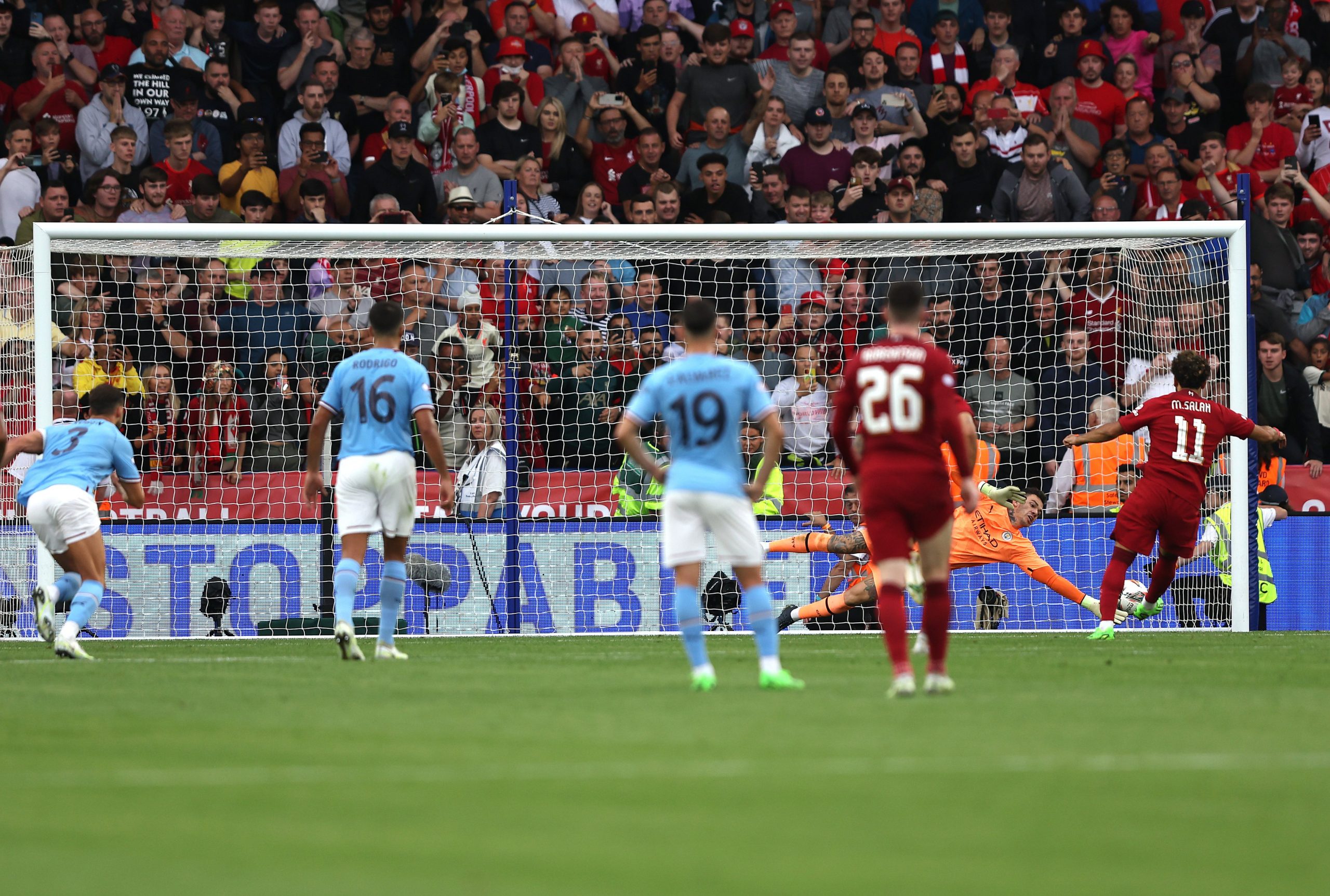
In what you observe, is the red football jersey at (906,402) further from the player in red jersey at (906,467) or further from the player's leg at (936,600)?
the player's leg at (936,600)

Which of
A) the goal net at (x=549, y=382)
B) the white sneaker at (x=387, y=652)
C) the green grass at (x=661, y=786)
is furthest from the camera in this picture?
the goal net at (x=549, y=382)

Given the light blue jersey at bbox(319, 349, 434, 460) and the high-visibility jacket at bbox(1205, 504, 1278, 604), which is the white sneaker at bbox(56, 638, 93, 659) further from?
the high-visibility jacket at bbox(1205, 504, 1278, 604)

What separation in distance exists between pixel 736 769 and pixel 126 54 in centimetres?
1587

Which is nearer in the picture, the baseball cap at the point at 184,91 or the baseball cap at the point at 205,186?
the baseball cap at the point at 205,186

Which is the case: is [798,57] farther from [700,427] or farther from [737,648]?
[700,427]

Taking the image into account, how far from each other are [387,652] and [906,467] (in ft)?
15.1

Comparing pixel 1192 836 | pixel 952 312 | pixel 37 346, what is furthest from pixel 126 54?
pixel 1192 836

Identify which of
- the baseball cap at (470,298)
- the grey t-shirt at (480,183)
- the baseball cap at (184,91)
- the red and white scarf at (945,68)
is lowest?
the baseball cap at (470,298)

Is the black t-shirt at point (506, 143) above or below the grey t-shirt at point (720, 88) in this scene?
below

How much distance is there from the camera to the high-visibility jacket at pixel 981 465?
562 inches

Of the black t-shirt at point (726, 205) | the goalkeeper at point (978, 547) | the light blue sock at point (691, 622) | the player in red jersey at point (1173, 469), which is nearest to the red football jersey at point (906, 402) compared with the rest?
the light blue sock at point (691, 622)

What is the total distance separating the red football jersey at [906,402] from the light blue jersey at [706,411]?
599mm

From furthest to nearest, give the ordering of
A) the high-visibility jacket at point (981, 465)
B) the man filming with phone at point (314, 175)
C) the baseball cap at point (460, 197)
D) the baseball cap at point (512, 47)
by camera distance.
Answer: the baseball cap at point (512, 47), the man filming with phone at point (314, 175), the baseball cap at point (460, 197), the high-visibility jacket at point (981, 465)

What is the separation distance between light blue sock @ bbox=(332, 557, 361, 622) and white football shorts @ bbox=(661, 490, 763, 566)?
3.15 metres
